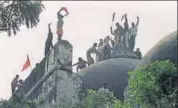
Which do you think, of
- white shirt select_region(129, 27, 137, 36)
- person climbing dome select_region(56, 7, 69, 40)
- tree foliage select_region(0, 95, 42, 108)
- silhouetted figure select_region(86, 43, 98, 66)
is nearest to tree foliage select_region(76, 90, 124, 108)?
tree foliage select_region(0, 95, 42, 108)

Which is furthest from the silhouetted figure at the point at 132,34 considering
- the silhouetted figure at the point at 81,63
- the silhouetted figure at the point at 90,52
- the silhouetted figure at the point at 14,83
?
the silhouetted figure at the point at 14,83

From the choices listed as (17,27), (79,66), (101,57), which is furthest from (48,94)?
(17,27)

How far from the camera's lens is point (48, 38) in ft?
83.6

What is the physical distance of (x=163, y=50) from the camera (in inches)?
872

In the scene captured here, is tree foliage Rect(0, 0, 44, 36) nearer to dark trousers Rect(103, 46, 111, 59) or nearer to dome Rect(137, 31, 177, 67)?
dome Rect(137, 31, 177, 67)

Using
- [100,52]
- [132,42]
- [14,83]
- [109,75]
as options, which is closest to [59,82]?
[109,75]

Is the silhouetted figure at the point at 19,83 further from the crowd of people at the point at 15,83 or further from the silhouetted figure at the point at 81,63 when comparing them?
the silhouetted figure at the point at 81,63

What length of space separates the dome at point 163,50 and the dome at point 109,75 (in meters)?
3.20

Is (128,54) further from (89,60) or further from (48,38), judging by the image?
(48,38)

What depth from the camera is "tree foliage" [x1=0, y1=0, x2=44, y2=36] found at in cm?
1302

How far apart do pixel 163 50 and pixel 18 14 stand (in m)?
9.92

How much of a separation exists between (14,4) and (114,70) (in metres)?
14.4

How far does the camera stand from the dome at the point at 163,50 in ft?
70.5

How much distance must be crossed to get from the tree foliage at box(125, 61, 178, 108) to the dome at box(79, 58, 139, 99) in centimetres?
1045
